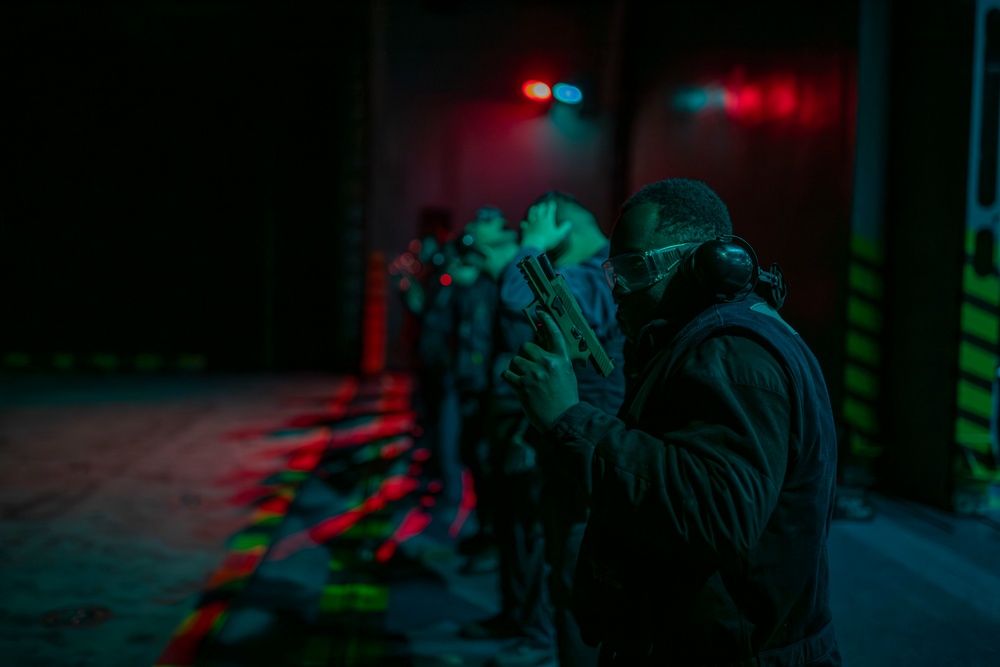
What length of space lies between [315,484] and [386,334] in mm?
7012

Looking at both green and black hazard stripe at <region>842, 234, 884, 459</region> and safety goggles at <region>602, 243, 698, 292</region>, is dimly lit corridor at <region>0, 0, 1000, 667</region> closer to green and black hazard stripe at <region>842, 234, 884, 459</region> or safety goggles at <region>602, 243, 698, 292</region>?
green and black hazard stripe at <region>842, 234, 884, 459</region>

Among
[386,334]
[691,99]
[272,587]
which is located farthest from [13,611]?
[386,334]

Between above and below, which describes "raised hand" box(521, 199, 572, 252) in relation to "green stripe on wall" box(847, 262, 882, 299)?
above

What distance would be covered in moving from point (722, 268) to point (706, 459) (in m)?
0.40

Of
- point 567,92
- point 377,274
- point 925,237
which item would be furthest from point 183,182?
point 925,237

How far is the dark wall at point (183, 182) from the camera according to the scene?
14.0 meters

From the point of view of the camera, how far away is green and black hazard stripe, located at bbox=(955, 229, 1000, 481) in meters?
5.45

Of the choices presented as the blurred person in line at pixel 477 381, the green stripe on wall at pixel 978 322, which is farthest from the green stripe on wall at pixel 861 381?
the blurred person in line at pixel 477 381

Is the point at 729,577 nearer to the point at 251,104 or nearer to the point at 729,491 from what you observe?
the point at 729,491

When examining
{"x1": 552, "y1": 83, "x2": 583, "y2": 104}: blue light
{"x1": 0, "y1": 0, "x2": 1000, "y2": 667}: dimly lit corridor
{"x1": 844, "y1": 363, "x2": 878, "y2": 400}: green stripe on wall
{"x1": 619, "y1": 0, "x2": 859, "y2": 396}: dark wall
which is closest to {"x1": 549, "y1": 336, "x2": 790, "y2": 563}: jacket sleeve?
{"x1": 0, "y1": 0, "x2": 1000, "y2": 667}: dimly lit corridor

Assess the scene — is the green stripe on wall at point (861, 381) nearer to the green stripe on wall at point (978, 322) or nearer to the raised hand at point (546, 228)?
the green stripe on wall at point (978, 322)

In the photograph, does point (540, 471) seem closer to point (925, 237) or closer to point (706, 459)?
point (706, 459)

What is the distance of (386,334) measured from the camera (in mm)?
13734

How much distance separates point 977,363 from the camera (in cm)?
550
